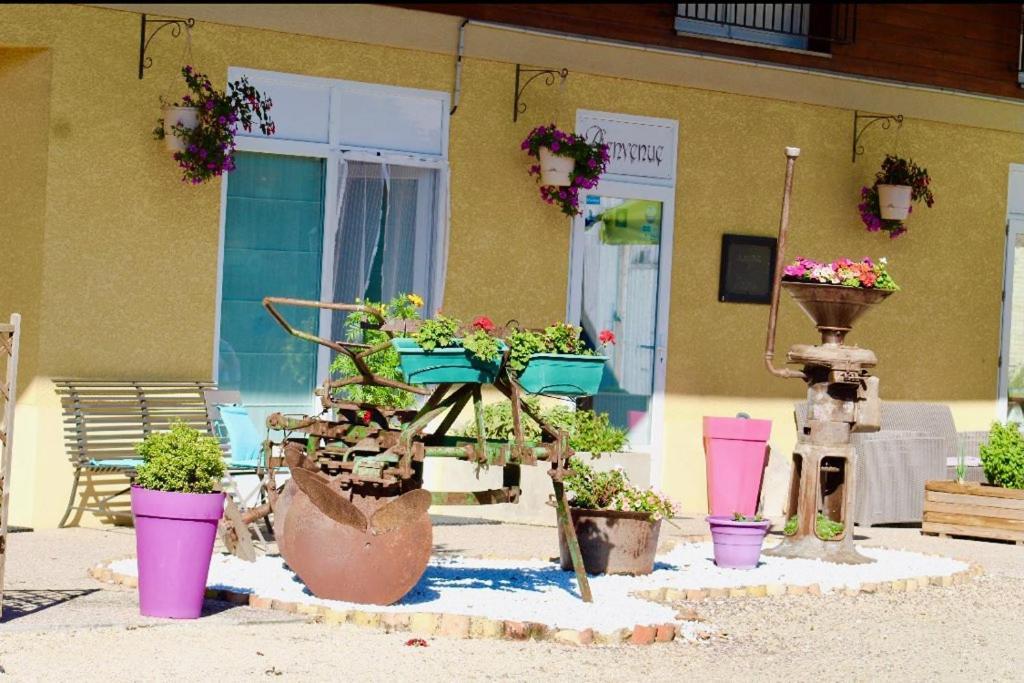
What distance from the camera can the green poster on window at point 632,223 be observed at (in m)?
14.7

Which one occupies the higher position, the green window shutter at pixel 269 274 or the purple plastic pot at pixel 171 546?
the green window shutter at pixel 269 274

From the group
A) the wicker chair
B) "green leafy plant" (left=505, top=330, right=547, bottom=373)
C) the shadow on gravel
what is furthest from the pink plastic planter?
the shadow on gravel

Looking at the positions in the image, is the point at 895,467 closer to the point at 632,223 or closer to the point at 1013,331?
the point at 632,223

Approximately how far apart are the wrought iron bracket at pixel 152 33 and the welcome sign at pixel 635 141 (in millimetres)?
3462

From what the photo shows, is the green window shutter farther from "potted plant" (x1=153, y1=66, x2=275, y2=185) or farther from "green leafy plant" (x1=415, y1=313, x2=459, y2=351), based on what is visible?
"green leafy plant" (x1=415, y1=313, x2=459, y2=351)

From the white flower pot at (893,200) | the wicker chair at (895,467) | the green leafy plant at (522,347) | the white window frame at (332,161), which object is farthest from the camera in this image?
the white flower pot at (893,200)

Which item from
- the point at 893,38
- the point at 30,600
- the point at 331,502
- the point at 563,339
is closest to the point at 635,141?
the point at 893,38

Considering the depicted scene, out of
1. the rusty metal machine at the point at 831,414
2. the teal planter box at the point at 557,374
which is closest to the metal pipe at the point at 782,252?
the rusty metal machine at the point at 831,414

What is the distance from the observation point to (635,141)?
14.7 metres

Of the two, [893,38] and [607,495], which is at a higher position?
[893,38]

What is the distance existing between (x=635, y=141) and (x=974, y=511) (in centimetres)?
399

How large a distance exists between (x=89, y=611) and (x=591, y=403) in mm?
7122

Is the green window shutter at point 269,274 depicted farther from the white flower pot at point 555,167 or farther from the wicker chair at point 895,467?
the wicker chair at point 895,467

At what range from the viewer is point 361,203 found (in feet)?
44.1
